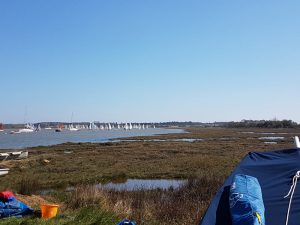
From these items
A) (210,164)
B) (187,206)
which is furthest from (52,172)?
(187,206)

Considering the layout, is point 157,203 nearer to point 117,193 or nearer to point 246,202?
point 117,193

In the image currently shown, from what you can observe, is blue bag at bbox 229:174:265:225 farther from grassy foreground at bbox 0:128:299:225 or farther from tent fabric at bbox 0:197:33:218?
tent fabric at bbox 0:197:33:218

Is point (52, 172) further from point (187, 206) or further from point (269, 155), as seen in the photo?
point (269, 155)

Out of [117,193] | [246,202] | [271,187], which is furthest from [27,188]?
[246,202]

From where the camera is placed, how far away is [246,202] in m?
5.14

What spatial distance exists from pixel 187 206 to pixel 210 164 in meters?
18.8

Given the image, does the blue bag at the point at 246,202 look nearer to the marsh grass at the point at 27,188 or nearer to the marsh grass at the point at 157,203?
the marsh grass at the point at 157,203

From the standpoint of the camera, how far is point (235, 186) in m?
5.63

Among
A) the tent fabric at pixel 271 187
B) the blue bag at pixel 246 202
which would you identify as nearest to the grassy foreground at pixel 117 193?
the tent fabric at pixel 271 187

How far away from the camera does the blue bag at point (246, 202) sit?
4883mm

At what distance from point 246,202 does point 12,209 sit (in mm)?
7509

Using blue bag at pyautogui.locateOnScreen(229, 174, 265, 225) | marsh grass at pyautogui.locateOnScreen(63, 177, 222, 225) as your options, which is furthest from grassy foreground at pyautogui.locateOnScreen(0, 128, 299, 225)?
blue bag at pyautogui.locateOnScreen(229, 174, 265, 225)

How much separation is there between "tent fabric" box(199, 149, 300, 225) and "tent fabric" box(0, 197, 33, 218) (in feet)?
21.6

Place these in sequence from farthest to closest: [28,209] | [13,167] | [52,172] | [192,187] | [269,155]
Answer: [13,167], [52,172], [192,187], [28,209], [269,155]
